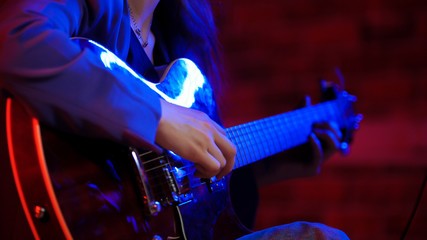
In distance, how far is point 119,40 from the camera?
2.61ft

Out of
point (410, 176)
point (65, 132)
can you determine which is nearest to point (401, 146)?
point (410, 176)

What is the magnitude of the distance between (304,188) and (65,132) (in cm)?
150

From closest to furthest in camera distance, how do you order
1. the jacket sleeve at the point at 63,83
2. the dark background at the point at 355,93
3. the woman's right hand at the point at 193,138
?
1. the jacket sleeve at the point at 63,83
2. the woman's right hand at the point at 193,138
3. the dark background at the point at 355,93

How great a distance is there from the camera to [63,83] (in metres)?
0.49

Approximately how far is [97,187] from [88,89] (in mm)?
165

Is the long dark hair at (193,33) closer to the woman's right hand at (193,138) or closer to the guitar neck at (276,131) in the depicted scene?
the guitar neck at (276,131)

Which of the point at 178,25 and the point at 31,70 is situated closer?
the point at 31,70

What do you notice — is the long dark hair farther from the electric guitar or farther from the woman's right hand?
the woman's right hand

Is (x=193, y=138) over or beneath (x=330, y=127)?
over

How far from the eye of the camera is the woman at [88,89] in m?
0.49

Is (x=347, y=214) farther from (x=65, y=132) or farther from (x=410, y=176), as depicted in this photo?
(x=65, y=132)

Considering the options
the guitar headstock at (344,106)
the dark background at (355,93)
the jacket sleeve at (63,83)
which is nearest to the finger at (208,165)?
the jacket sleeve at (63,83)

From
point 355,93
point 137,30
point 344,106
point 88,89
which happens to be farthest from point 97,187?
point 355,93

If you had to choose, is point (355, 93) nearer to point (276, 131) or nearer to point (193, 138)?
point (276, 131)
